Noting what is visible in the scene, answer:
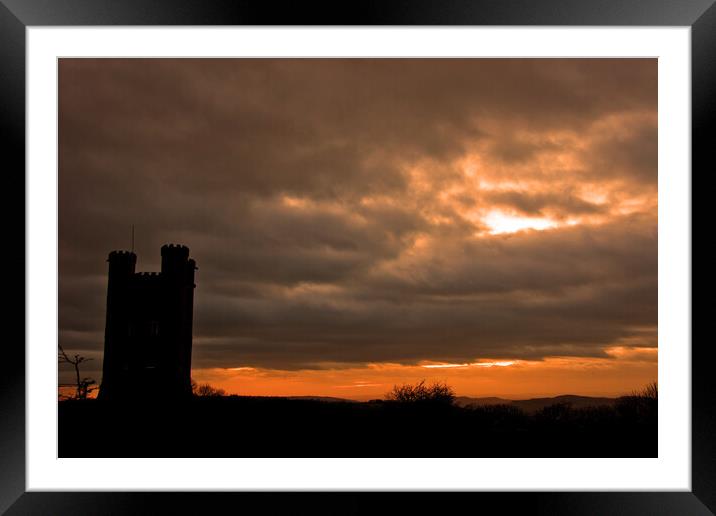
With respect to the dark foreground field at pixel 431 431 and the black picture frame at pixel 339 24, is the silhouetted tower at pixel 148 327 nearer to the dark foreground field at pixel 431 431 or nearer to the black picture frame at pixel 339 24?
the dark foreground field at pixel 431 431

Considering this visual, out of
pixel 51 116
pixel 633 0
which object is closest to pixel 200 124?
pixel 51 116

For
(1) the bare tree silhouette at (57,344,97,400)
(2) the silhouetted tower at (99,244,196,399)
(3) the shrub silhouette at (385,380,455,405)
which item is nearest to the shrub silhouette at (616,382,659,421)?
(3) the shrub silhouette at (385,380,455,405)

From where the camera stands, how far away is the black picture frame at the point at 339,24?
2207mm

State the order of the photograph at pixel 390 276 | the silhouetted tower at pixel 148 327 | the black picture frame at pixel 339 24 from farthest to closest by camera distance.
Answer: the silhouetted tower at pixel 148 327 < the photograph at pixel 390 276 < the black picture frame at pixel 339 24

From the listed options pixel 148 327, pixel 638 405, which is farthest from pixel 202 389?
pixel 638 405

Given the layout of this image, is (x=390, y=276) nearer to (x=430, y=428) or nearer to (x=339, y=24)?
(x=430, y=428)

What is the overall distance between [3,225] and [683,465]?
8.18ft

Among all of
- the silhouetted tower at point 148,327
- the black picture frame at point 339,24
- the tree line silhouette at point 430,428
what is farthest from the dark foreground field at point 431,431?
the silhouetted tower at point 148,327

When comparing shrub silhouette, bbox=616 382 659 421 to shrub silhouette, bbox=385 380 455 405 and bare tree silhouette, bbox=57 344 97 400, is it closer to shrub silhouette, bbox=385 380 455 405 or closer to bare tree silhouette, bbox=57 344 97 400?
shrub silhouette, bbox=385 380 455 405

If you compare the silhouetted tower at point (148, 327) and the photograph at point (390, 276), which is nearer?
the photograph at point (390, 276)

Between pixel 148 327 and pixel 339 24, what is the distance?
1826 centimetres

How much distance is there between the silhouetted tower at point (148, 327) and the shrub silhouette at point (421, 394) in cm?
1020

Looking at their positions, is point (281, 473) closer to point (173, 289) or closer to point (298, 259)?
point (298, 259)

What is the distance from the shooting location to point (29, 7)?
88.1 inches
